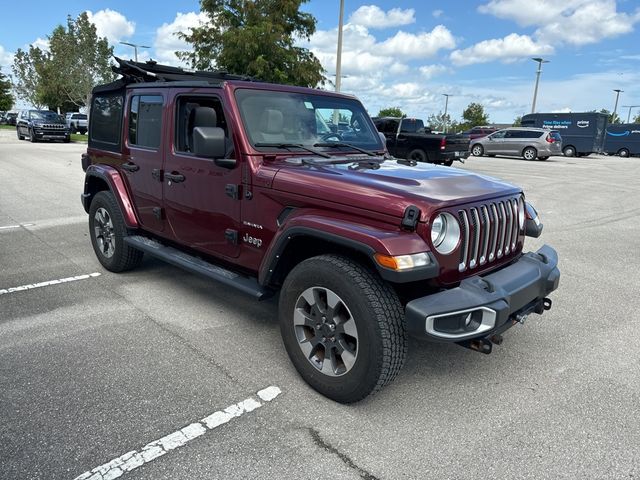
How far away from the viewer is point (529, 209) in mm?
3850

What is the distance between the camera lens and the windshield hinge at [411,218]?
8.39 ft

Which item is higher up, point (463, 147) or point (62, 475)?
point (463, 147)

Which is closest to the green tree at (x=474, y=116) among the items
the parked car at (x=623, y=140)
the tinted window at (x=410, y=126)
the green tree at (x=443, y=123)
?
Result: the green tree at (x=443, y=123)

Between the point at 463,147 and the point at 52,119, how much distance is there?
2187cm

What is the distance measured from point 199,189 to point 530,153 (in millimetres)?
24457

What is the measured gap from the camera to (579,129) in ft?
98.0

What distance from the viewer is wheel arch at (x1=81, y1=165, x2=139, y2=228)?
4660 mm

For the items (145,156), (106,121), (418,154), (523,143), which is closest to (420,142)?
(418,154)

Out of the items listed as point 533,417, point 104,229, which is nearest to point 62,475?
point 533,417

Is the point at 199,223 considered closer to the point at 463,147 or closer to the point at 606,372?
the point at 606,372

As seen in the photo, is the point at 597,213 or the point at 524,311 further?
the point at 597,213

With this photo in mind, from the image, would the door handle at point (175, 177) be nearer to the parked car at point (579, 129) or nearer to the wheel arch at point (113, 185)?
the wheel arch at point (113, 185)

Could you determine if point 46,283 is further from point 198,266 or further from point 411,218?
point 411,218

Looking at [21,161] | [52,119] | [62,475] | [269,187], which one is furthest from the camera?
[52,119]
